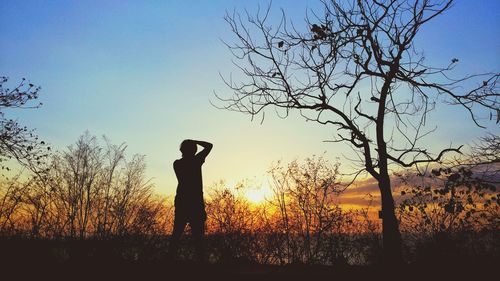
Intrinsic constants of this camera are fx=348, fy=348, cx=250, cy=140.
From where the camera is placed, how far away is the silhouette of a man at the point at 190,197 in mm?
5492

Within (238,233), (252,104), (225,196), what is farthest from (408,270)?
(225,196)

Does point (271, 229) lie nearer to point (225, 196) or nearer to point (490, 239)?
point (225, 196)

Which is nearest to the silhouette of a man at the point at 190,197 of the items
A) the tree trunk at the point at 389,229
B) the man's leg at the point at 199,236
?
the man's leg at the point at 199,236

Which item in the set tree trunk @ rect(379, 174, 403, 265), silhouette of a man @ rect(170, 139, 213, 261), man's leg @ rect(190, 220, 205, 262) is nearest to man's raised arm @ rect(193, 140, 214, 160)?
silhouette of a man @ rect(170, 139, 213, 261)

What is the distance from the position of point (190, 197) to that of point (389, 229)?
5.30 m

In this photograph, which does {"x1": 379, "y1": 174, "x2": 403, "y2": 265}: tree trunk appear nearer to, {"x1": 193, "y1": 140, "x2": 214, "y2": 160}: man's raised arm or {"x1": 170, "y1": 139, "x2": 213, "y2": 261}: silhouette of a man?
{"x1": 170, "y1": 139, "x2": 213, "y2": 261}: silhouette of a man

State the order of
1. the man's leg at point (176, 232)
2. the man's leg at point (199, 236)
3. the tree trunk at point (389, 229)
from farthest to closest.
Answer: the tree trunk at point (389, 229), the man's leg at point (176, 232), the man's leg at point (199, 236)

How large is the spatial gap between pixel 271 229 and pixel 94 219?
759 cm

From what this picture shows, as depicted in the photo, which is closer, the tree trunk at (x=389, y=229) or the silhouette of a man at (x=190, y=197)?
the silhouette of a man at (x=190, y=197)

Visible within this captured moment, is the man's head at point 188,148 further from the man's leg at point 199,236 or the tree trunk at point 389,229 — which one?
the tree trunk at point 389,229

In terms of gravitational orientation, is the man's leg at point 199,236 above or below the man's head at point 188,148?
below

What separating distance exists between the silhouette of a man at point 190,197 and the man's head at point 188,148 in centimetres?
2

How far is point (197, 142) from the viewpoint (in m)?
5.80

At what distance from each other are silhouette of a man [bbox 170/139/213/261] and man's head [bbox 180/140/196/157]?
0.02 meters
